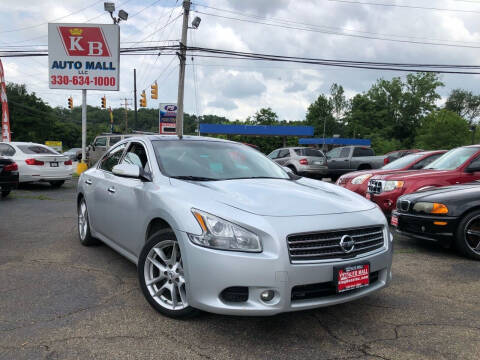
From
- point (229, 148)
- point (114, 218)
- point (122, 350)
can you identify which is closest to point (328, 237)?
point (122, 350)

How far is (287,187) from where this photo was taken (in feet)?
12.3

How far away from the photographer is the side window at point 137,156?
4273 mm

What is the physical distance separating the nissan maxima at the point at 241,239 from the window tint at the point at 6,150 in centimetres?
1090

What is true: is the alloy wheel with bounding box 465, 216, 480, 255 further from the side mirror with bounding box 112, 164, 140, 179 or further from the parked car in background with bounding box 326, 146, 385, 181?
the parked car in background with bounding box 326, 146, 385, 181

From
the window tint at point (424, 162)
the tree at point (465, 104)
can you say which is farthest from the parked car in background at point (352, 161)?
the tree at point (465, 104)

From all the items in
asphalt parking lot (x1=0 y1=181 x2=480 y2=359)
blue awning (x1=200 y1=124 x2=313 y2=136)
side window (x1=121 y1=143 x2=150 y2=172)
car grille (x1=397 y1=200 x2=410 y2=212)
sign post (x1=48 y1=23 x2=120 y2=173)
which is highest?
sign post (x1=48 y1=23 x2=120 y2=173)

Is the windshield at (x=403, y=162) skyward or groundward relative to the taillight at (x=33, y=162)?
skyward

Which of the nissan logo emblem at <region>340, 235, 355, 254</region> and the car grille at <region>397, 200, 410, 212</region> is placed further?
the car grille at <region>397, 200, 410, 212</region>

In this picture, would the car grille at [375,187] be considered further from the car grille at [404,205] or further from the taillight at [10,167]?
the taillight at [10,167]

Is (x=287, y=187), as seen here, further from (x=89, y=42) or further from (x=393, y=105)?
(x=393, y=105)

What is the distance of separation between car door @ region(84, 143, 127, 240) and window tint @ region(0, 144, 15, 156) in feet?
30.4

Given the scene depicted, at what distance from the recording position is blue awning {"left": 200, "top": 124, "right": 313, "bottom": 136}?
137 feet

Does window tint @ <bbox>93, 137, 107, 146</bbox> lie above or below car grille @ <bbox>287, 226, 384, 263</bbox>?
above

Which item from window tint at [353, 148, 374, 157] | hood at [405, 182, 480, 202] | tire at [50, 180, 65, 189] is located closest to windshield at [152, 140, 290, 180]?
hood at [405, 182, 480, 202]
